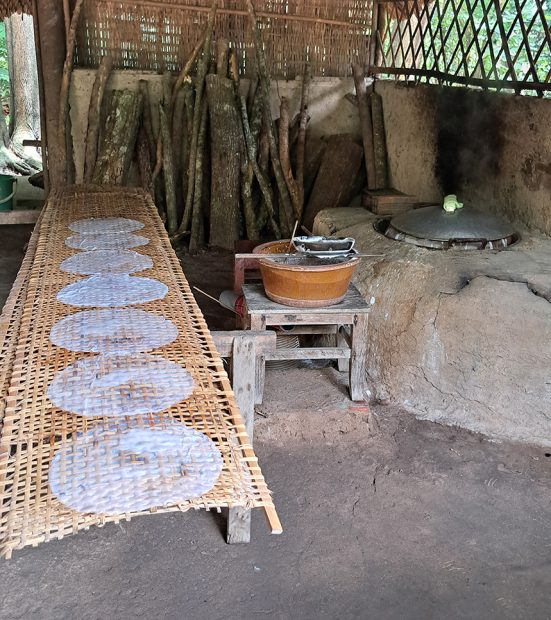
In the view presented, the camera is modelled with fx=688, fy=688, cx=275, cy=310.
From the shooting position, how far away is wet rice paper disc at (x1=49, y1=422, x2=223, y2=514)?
1.49 m

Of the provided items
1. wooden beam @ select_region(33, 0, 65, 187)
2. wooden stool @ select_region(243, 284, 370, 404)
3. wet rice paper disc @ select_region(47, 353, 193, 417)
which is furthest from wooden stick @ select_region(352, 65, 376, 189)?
wet rice paper disc @ select_region(47, 353, 193, 417)

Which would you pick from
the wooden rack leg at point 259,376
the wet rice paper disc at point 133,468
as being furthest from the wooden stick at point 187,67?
the wet rice paper disc at point 133,468

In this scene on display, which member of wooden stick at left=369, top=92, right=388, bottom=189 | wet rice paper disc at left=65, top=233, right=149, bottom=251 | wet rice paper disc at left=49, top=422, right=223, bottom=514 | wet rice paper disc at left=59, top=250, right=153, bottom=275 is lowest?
wet rice paper disc at left=49, top=422, right=223, bottom=514

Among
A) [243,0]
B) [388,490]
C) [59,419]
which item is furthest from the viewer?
[243,0]

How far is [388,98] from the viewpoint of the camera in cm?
620

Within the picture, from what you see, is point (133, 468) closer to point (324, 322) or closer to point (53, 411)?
Answer: point (53, 411)

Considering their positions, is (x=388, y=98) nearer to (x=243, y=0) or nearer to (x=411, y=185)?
(x=411, y=185)

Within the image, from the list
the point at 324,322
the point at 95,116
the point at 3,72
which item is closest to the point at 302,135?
the point at 95,116

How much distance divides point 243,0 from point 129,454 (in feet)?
17.9

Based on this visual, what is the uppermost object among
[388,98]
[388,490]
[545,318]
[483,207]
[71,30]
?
[71,30]

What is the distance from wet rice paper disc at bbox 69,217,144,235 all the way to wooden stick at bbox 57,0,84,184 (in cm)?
284

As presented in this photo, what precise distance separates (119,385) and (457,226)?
8.95ft

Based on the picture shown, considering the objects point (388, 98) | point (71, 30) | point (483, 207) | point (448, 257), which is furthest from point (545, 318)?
point (71, 30)

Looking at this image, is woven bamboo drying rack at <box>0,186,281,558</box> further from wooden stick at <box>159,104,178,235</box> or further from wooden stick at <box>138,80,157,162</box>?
wooden stick at <box>138,80,157,162</box>
